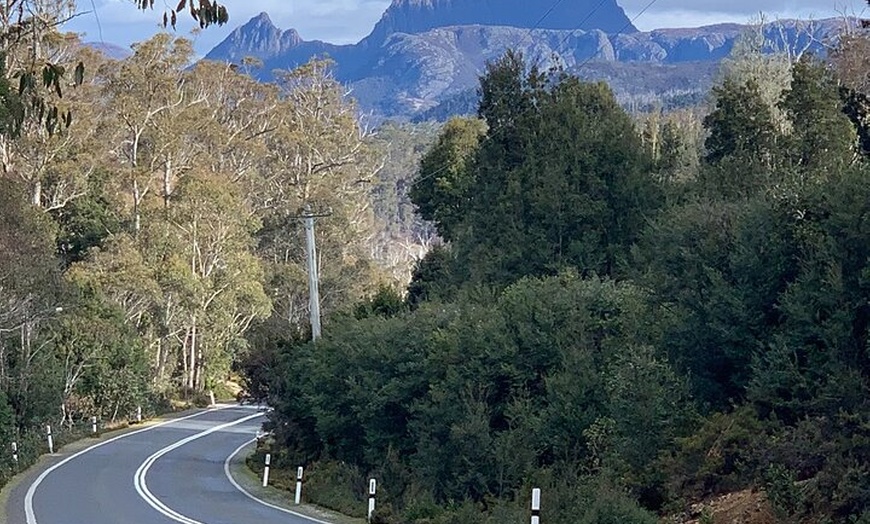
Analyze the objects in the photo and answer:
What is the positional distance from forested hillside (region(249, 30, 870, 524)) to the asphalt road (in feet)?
6.97

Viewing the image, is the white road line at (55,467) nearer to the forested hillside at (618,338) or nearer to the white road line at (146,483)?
the white road line at (146,483)

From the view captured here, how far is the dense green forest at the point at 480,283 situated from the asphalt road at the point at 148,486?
1870 mm

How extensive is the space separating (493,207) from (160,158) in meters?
25.4

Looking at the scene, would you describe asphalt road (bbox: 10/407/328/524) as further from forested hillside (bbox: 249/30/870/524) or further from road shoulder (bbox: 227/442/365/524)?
forested hillside (bbox: 249/30/870/524)

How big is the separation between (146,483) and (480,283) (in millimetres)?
9104

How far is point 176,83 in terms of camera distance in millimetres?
55281

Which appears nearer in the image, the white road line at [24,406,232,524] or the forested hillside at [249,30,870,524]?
the forested hillside at [249,30,870,524]

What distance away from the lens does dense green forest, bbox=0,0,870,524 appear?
15.1 meters

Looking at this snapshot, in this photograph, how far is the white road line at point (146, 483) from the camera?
70.8 ft

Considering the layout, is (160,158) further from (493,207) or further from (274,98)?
(493,207)

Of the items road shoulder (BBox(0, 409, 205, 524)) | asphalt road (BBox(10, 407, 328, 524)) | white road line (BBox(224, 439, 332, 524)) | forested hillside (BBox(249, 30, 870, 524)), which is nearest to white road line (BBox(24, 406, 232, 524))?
asphalt road (BBox(10, 407, 328, 524))

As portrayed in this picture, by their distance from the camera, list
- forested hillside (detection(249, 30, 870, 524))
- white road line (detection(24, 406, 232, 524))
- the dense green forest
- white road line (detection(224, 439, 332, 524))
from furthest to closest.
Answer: white road line (detection(24, 406, 232, 524))
white road line (detection(224, 439, 332, 524))
the dense green forest
forested hillside (detection(249, 30, 870, 524))

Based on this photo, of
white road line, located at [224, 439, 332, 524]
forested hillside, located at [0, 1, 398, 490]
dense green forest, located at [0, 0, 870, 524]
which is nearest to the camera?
dense green forest, located at [0, 0, 870, 524]

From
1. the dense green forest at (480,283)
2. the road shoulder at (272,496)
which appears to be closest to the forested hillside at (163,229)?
the dense green forest at (480,283)
